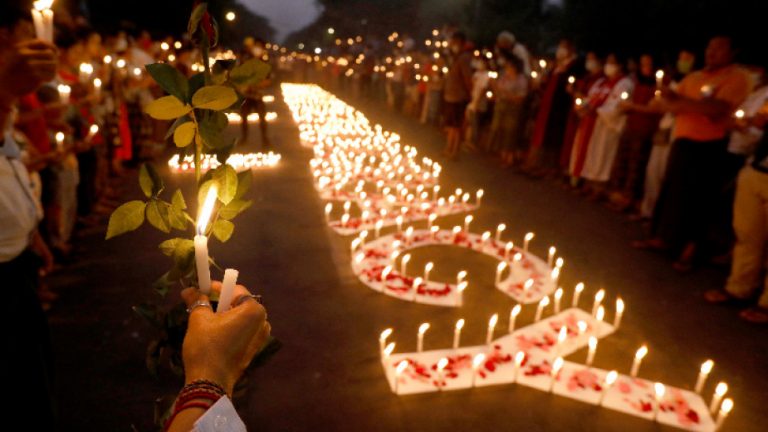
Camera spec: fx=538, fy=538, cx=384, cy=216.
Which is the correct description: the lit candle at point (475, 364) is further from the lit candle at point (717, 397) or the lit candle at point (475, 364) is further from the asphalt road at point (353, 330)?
the lit candle at point (717, 397)

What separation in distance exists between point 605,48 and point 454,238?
5.03m

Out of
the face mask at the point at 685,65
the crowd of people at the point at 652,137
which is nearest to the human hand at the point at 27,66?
the crowd of people at the point at 652,137

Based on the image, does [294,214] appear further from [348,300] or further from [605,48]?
[605,48]

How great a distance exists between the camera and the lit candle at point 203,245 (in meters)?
1.41

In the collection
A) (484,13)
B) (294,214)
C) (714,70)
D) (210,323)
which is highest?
(484,13)

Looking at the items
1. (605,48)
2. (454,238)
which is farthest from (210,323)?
(605,48)

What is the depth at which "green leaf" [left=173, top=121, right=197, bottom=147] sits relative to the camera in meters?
1.44

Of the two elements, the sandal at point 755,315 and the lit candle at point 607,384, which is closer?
the lit candle at point 607,384

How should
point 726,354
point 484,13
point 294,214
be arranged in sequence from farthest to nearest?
point 484,13
point 294,214
point 726,354

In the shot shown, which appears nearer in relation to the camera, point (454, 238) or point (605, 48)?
point (454, 238)

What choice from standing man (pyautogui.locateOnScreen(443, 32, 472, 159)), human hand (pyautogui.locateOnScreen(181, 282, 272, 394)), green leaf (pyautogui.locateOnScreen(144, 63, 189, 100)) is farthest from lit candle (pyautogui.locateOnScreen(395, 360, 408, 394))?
standing man (pyautogui.locateOnScreen(443, 32, 472, 159))

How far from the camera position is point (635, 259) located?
6.54 meters

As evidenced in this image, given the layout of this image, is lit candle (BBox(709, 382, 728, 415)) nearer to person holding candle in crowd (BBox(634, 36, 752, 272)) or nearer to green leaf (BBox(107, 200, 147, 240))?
person holding candle in crowd (BBox(634, 36, 752, 272))

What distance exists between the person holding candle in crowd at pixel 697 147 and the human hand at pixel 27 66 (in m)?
5.87
